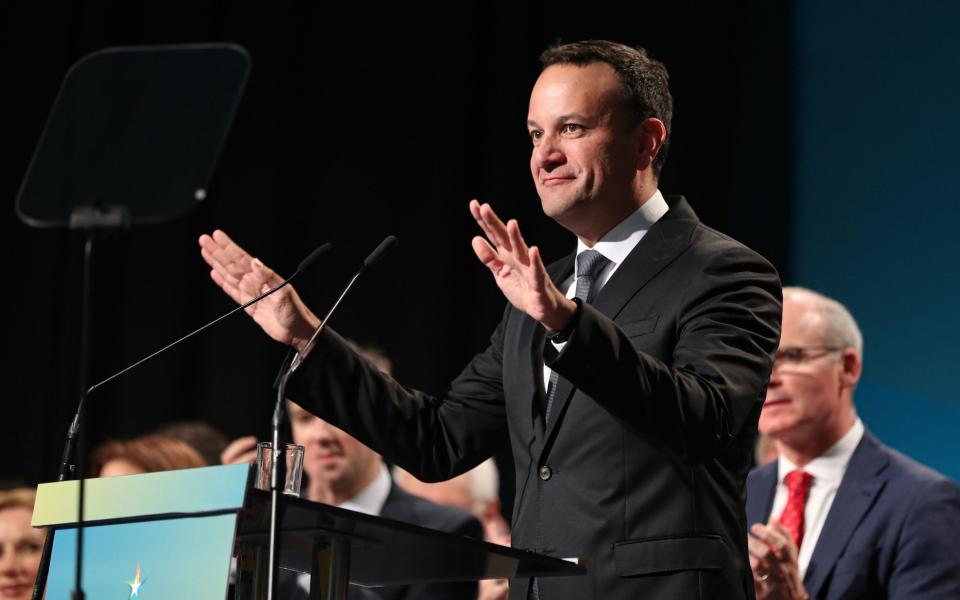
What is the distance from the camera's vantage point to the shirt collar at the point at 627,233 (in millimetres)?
2445

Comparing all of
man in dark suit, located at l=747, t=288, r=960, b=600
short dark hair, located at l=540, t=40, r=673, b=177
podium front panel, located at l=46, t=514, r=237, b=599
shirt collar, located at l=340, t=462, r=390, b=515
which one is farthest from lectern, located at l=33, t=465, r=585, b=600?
shirt collar, located at l=340, t=462, r=390, b=515

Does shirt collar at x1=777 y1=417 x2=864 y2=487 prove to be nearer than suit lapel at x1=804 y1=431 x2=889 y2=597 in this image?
No

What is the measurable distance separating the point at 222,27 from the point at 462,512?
2697 mm

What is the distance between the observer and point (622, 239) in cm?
246

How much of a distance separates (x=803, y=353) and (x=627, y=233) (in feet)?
5.09

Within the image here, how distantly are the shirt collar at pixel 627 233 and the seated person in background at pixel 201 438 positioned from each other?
2.71m

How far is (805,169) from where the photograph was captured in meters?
5.33

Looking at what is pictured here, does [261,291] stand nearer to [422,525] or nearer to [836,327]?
[422,525]

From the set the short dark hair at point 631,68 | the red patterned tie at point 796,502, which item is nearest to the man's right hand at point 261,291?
the short dark hair at point 631,68

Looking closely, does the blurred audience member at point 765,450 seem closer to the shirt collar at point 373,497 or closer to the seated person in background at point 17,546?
the shirt collar at point 373,497

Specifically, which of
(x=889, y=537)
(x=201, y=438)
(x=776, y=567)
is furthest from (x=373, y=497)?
(x=889, y=537)

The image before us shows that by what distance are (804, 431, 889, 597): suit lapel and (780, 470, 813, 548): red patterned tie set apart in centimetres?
17

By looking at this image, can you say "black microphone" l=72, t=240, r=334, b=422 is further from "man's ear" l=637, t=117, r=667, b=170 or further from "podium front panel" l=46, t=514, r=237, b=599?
"man's ear" l=637, t=117, r=667, b=170

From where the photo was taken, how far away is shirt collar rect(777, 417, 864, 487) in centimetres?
362
